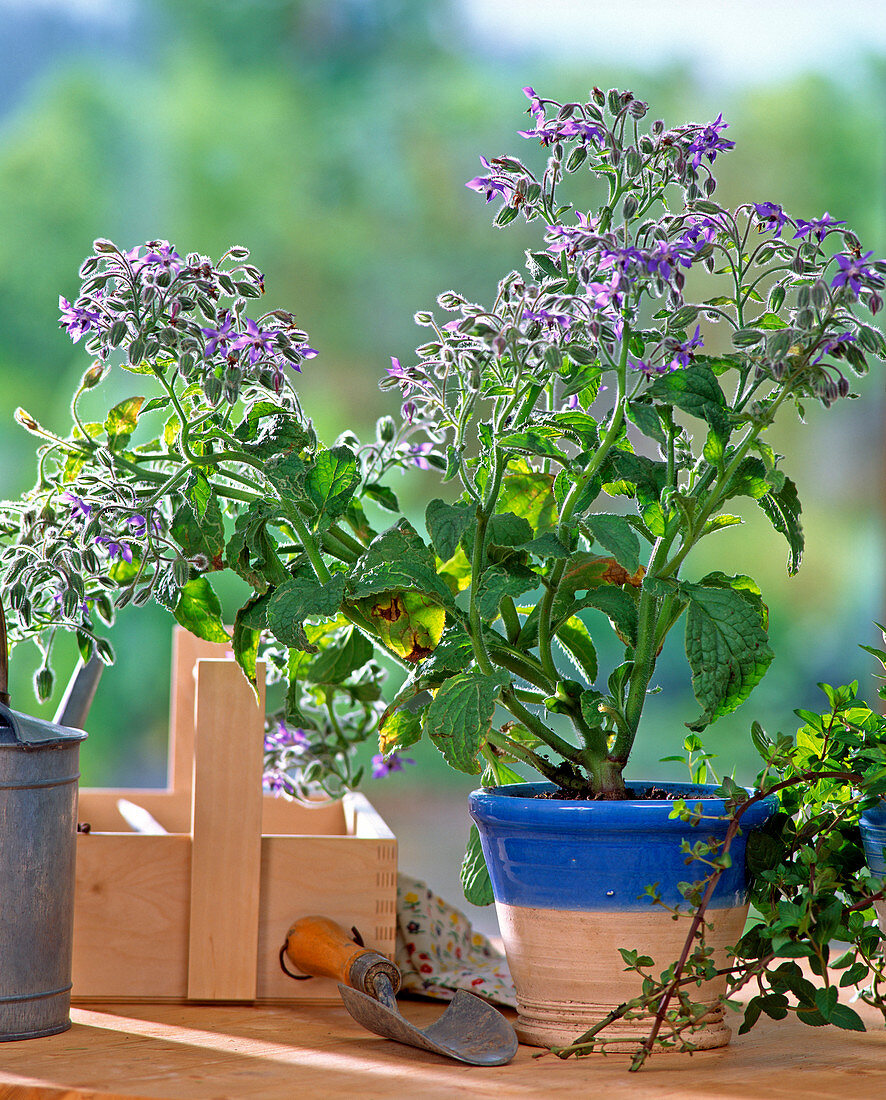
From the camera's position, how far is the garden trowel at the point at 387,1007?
559mm

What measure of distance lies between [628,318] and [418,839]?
2.02 m

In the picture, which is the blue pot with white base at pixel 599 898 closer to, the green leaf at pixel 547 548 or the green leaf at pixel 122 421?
the green leaf at pixel 547 548

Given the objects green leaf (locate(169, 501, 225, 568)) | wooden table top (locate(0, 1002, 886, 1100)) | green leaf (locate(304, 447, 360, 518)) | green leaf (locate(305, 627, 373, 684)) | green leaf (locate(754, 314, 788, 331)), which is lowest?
wooden table top (locate(0, 1002, 886, 1100))

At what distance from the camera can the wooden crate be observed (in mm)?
680

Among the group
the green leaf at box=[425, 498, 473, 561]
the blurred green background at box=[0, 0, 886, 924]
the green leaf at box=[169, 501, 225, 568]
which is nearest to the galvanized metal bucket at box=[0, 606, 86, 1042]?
the green leaf at box=[169, 501, 225, 568]

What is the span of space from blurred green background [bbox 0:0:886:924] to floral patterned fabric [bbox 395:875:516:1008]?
1705 mm

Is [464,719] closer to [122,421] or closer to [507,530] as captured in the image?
[507,530]

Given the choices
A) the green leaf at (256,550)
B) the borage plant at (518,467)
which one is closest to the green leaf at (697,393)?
the borage plant at (518,467)

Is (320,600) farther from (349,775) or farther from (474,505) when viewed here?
(349,775)

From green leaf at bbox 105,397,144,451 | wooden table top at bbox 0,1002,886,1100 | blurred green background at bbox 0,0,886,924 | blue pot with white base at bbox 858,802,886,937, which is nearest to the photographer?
wooden table top at bbox 0,1002,886,1100

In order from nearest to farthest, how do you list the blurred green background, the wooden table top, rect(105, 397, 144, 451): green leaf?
the wooden table top, rect(105, 397, 144, 451): green leaf, the blurred green background

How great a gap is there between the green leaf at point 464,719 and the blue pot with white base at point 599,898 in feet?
0.16

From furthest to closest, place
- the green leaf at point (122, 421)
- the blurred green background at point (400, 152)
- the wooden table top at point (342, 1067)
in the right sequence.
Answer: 1. the blurred green background at point (400, 152)
2. the green leaf at point (122, 421)
3. the wooden table top at point (342, 1067)

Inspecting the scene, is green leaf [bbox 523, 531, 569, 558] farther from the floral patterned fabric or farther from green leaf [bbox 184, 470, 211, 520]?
the floral patterned fabric
